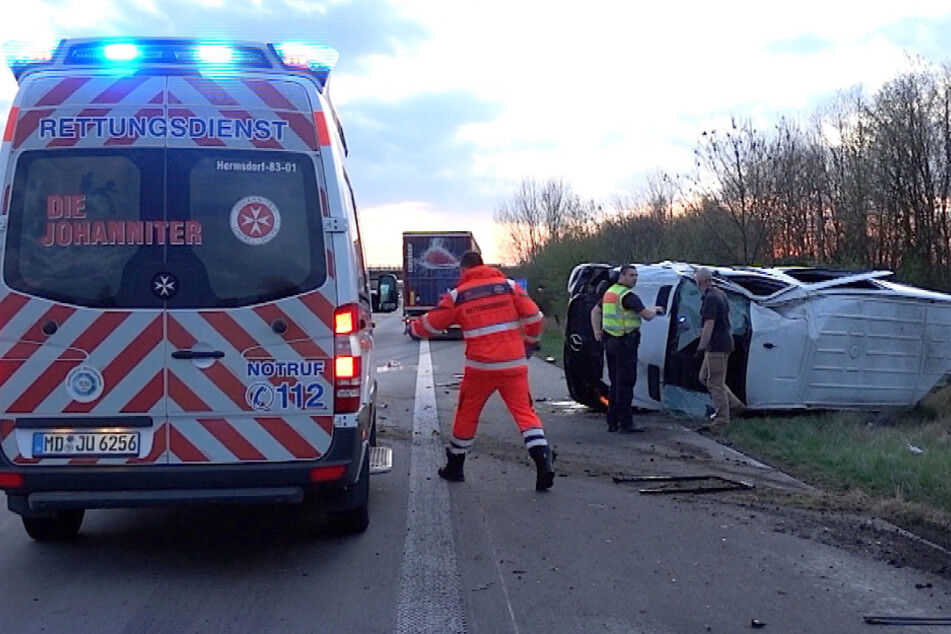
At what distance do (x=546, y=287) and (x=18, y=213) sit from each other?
1357 inches

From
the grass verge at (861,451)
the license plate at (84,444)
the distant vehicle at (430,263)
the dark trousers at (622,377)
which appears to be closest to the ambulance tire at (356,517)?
the license plate at (84,444)

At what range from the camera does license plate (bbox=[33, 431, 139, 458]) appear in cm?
573

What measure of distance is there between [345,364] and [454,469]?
301 cm

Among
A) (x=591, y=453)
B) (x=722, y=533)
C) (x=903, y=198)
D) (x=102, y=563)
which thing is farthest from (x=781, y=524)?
(x=903, y=198)

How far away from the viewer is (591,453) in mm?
10141

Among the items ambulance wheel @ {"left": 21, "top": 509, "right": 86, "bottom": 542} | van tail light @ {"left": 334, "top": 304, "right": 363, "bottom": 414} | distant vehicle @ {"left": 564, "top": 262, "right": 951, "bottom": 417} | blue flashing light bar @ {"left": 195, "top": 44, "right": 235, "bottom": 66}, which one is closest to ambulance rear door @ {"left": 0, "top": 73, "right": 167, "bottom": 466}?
blue flashing light bar @ {"left": 195, "top": 44, "right": 235, "bottom": 66}

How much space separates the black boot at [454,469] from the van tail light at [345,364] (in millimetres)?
2773

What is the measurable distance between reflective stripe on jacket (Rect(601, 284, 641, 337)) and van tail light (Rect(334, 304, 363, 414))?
19.7 feet

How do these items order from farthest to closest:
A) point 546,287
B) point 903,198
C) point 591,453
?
point 546,287 < point 903,198 < point 591,453

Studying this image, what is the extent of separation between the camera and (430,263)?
35.2m

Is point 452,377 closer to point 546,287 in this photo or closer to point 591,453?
point 591,453

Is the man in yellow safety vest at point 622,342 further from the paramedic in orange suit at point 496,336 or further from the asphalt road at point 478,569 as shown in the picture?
the paramedic in orange suit at point 496,336

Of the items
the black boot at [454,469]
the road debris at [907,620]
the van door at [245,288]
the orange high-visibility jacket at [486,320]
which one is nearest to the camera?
the road debris at [907,620]

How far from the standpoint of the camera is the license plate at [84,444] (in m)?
5.73
